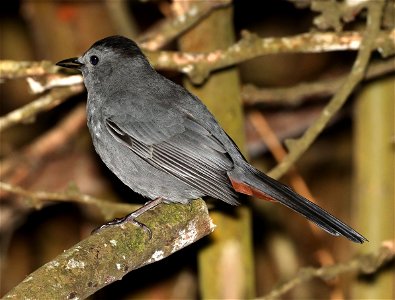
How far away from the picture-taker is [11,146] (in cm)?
787

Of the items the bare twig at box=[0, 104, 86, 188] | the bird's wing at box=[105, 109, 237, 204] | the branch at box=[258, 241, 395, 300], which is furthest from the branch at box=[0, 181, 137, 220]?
the bare twig at box=[0, 104, 86, 188]

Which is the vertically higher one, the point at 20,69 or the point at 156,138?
the point at 20,69

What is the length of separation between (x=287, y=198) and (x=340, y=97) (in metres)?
0.87

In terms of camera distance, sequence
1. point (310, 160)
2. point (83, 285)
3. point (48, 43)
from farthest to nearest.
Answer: point (310, 160) → point (48, 43) → point (83, 285)

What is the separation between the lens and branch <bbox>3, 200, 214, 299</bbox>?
353cm

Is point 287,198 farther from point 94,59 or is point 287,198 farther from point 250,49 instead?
point 94,59

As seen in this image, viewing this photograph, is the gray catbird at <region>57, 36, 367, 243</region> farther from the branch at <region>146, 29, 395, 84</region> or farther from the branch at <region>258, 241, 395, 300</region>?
the branch at <region>258, 241, 395, 300</region>

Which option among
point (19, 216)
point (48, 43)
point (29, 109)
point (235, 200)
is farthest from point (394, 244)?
point (48, 43)

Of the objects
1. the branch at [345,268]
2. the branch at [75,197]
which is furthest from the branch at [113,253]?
the branch at [345,268]

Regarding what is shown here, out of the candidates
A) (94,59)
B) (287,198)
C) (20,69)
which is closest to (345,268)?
(287,198)

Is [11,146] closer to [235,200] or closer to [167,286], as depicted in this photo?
[167,286]

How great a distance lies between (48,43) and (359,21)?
298 centimetres

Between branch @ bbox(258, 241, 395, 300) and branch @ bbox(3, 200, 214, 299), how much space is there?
87 cm

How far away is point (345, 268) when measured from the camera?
17.5 ft
